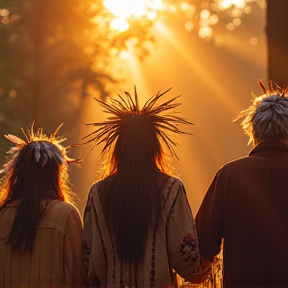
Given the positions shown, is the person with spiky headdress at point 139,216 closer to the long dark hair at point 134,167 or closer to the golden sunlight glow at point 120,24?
the long dark hair at point 134,167

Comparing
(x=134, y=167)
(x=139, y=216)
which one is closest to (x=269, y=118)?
(x=134, y=167)

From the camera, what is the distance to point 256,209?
5387 mm

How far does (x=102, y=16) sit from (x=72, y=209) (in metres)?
25.9

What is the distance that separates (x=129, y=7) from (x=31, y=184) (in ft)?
94.1

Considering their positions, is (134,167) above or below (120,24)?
below

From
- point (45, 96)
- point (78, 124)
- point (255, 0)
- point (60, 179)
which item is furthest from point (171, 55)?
point (60, 179)

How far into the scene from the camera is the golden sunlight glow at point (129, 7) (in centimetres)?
3106

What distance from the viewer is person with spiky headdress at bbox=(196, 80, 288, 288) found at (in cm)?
532

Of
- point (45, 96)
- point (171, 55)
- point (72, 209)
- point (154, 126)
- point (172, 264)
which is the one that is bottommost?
point (172, 264)

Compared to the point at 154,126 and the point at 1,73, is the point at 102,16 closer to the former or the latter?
the point at 1,73

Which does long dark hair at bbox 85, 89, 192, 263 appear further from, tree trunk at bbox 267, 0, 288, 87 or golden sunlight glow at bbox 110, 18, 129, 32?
golden sunlight glow at bbox 110, 18, 129, 32

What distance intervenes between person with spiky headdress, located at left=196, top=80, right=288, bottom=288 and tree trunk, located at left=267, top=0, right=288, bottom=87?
133cm

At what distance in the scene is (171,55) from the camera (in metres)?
62.9

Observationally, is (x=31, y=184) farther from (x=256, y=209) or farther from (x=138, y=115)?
(x=256, y=209)
